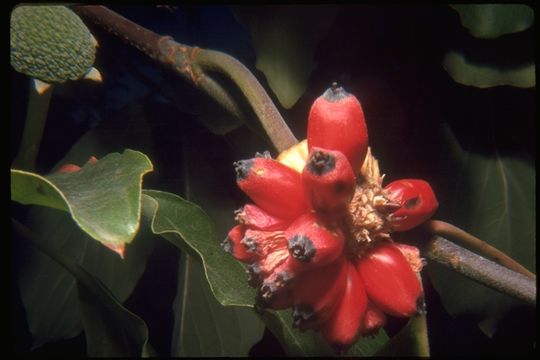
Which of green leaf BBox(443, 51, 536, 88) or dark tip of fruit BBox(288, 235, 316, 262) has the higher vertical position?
green leaf BBox(443, 51, 536, 88)

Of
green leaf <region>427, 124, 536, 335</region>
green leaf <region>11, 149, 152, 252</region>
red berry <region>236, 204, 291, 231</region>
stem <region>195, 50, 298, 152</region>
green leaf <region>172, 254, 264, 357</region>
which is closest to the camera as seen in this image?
green leaf <region>11, 149, 152, 252</region>

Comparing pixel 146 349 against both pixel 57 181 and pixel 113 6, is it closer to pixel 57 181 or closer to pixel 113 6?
pixel 57 181

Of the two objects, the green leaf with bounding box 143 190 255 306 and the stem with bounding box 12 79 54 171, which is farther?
the stem with bounding box 12 79 54 171

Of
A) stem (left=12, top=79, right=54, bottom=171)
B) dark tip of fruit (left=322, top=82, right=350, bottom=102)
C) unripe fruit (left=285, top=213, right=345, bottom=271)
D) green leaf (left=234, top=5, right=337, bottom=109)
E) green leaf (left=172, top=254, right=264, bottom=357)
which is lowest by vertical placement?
green leaf (left=172, top=254, right=264, bottom=357)

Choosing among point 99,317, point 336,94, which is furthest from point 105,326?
point 336,94

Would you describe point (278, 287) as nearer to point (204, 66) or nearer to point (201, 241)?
point (201, 241)

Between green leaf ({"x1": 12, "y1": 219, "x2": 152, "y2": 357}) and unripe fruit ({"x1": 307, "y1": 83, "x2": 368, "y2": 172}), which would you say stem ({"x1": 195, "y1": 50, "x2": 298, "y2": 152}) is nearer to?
unripe fruit ({"x1": 307, "y1": 83, "x2": 368, "y2": 172})

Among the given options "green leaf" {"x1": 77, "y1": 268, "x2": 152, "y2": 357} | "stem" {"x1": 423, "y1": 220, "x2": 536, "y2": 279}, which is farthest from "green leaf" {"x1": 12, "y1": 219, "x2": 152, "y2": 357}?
"stem" {"x1": 423, "y1": 220, "x2": 536, "y2": 279}

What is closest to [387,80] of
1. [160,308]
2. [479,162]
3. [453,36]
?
[453,36]

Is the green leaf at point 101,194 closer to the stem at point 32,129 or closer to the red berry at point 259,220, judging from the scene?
the red berry at point 259,220
